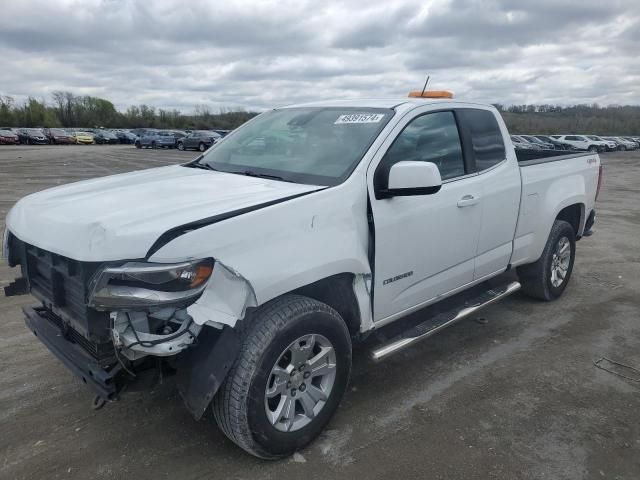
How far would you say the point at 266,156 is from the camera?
144 inches

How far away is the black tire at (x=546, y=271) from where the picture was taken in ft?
16.5

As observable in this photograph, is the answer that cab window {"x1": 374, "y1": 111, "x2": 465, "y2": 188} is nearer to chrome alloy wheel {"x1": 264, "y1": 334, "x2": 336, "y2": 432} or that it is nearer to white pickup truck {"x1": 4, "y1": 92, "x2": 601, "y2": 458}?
white pickup truck {"x1": 4, "y1": 92, "x2": 601, "y2": 458}

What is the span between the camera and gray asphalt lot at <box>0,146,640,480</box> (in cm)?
278

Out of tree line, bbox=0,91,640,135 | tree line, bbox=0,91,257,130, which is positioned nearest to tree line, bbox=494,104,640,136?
tree line, bbox=0,91,640,135

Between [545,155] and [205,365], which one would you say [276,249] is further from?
[545,155]

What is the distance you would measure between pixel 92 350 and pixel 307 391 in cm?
115

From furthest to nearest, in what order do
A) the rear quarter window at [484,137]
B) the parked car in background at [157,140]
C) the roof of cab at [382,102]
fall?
the parked car in background at [157,140] < the rear quarter window at [484,137] < the roof of cab at [382,102]

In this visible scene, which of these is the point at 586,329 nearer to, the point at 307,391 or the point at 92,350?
the point at 307,391

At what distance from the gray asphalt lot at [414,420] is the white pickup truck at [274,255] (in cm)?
34

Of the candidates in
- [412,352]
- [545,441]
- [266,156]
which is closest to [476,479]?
[545,441]

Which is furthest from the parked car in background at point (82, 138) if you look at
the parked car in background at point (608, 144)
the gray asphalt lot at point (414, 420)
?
the gray asphalt lot at point (414, 420)

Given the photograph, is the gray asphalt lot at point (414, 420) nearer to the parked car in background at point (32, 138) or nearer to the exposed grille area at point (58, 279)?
the exposed grille area at point (58, 279)

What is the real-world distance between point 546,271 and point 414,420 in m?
2.61

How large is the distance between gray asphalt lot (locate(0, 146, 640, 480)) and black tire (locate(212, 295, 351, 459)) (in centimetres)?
19
